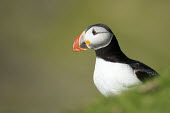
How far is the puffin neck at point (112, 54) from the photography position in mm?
11820

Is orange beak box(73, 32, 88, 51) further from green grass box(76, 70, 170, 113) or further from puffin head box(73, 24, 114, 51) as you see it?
green grass box(76, 70, 170, 113)

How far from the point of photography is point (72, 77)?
33.4 meters

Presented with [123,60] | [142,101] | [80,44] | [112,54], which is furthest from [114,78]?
[142,101]

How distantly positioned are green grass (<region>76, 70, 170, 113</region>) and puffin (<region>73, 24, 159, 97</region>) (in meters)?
1.84

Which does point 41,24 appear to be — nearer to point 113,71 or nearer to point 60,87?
point 60,87

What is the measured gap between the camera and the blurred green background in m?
31.4

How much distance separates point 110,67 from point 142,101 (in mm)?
2747

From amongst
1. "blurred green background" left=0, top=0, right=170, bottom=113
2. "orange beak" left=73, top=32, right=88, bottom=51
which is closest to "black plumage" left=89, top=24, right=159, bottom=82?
"orange beak" left=73, top=32, right=88, bottom=51

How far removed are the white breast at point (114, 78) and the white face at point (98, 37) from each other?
66 cm

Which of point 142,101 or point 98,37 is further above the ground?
point 98,37

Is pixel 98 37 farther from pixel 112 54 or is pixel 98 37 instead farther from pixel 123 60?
pixel 123 60

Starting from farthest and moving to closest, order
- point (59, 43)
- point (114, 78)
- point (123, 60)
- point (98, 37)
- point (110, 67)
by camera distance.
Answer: point (59, 43)
point (98, 37)
point (123, 60)
point (110, 67)
point (114, 78)

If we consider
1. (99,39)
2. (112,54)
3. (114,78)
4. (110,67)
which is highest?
(99,39)

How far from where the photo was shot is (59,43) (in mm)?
39594
